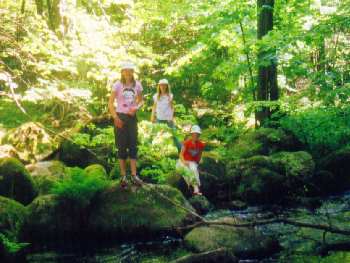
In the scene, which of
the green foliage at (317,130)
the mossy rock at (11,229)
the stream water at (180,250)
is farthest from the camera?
the green foliage at (317,130)

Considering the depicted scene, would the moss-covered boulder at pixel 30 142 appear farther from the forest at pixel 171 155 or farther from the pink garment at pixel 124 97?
the pink garment at pixel 124 97

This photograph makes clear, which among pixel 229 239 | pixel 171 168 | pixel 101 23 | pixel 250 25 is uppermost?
pixel 250 25

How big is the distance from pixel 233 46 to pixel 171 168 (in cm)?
649

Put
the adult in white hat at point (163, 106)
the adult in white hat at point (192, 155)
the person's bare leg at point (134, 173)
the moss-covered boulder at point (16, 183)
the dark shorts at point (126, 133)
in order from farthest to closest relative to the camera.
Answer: the adult in white hat at point (163, 106) → the adult in white hat at point (192, 155) → the moss-covered boulder at point (16, 183) → the person's bare leg at point (134, 173) → the dark shorts at point (126, 133)

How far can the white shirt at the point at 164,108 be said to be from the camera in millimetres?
10203

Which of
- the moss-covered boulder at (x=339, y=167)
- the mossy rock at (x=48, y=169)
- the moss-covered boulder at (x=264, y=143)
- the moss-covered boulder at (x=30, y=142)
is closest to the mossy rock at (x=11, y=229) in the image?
the mossy rock at (x=48, y=169)

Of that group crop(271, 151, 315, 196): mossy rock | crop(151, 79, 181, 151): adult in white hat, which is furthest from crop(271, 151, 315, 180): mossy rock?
crop(151, 79, 181, 151): adult in white hat

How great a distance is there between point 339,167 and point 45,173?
7.37m

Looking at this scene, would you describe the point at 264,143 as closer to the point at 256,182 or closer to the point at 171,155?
the point at 256,182

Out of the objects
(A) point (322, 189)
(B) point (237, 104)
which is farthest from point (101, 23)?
(B) point (237, 104)

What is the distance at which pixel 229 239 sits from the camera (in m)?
6.44

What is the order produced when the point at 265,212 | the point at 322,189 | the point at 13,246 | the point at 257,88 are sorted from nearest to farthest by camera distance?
the point at 13,246 < the point at 265,212 < the point at 322,189 < the point at 257,88

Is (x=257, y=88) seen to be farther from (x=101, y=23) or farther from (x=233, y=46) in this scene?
(x=101, y=23)

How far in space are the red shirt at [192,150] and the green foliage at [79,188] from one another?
229 cm
